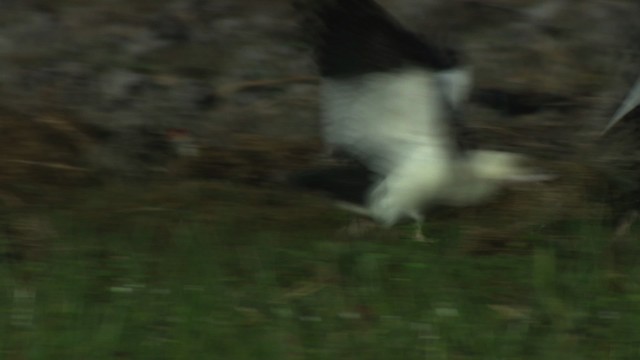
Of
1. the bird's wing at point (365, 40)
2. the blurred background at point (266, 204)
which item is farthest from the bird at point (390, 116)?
the blurred background at point (266, 204)

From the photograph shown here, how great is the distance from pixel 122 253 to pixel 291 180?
0.97 metres

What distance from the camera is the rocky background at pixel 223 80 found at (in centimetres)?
598

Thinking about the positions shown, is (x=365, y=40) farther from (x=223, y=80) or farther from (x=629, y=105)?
(x=223, y=80)

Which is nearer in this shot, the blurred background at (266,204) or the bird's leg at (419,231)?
the blurred background at (266,204)

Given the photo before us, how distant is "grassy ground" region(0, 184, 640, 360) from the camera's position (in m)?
4.25

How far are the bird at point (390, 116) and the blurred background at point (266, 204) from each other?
0.46 feet

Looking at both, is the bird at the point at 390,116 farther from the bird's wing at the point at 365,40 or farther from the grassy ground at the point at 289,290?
the grassy ground at the point at 289,290

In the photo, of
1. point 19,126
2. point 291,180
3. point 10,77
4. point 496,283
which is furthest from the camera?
point 10,77

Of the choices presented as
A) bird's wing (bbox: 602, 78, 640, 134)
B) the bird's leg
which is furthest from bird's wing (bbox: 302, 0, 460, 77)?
bird's wing (bbox: 602, 78, 640, 134)

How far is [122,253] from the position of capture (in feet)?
16.0

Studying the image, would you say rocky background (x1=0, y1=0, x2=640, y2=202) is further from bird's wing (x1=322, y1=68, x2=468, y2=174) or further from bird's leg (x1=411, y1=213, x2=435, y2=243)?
bird's leg (x1=411, y1=213, x2=435, y2=243)

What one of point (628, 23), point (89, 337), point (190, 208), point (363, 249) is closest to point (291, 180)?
point (190, 208)

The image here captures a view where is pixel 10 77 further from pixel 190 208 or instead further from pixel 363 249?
pixel 363 249

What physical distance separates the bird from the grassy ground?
152mm
